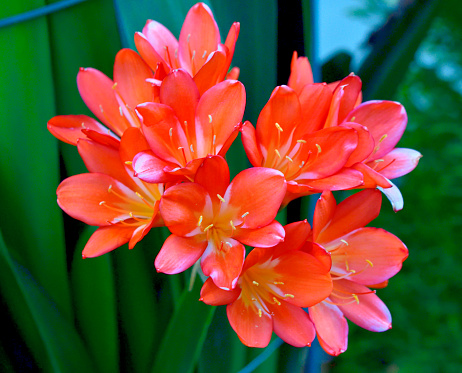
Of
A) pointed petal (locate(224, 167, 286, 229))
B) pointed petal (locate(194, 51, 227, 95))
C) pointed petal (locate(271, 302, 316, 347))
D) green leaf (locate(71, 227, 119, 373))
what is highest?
pointed petal (locate(194, 51, 227, 95))

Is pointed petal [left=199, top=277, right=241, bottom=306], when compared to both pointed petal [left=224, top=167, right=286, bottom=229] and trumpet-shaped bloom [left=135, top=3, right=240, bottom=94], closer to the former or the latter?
pointed petal [left=224, top=167, right=286, bottom=229]

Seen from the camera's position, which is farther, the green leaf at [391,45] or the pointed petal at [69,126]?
the green leaf at [391,45]

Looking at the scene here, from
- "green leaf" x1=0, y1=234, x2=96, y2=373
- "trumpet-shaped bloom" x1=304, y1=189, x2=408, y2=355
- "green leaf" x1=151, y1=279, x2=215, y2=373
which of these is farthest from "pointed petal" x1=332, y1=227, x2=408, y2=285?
"green leaf" x1=0, y1=234, x2=96, y2=373

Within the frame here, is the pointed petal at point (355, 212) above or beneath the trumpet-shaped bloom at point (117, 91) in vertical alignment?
beneath

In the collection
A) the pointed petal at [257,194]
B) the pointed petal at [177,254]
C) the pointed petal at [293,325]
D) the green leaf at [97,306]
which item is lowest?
the green leaf at [97,306]

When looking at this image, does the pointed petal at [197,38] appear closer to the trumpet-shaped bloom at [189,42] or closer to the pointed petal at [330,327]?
the trumpet-shaped bloom at [189,42]

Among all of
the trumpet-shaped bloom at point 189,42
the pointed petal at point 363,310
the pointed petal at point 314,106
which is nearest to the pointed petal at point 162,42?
the trumpet-shaped bloom at point 189,42
